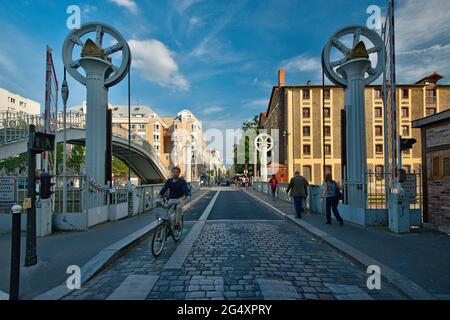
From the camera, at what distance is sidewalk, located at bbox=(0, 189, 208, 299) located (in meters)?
4.43

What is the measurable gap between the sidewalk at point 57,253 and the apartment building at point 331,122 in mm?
39388

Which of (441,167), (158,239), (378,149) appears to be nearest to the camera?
(158,239)

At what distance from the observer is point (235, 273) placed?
4965 millimetres

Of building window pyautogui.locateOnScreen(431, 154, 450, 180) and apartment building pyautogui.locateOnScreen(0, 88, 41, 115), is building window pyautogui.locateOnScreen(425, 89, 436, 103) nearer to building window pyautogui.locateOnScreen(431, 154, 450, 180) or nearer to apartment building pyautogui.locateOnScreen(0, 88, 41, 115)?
building window pyautogui.locateOnScreen(431, 154, 450, 180)

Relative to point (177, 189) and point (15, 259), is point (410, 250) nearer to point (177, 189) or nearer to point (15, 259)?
point (177, 189)

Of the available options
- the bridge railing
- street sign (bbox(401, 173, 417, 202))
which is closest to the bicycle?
street sign (bbox(401, 173, 417, 202))

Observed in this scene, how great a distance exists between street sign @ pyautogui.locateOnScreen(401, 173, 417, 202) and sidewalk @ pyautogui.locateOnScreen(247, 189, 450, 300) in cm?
107

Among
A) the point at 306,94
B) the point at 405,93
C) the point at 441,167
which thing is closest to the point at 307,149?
the point at 306,94

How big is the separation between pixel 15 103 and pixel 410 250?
101 m

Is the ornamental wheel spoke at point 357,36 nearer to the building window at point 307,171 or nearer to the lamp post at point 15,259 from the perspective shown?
the lamp post at point 15,259

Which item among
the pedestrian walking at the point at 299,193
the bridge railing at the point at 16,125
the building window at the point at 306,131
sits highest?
the building window at the point at 306,131

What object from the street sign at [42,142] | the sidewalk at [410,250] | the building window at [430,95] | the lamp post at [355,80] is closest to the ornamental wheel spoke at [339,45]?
the lamp post at [355,80]

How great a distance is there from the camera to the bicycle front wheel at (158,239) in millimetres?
5984
